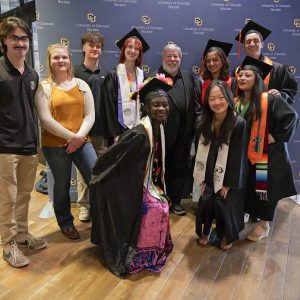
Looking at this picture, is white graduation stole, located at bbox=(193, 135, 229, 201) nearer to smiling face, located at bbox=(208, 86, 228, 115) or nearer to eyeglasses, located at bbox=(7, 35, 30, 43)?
smiling face, located at bbox=(208, 86, 228, 115)

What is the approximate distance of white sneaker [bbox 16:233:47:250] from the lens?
2.75 m

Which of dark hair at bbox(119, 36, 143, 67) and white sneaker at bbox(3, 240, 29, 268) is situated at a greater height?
dark hair at bbox(119, 36, 143, 67)

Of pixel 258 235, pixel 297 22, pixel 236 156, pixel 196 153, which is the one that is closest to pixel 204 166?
pixel 196 153

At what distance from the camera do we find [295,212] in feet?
11.9

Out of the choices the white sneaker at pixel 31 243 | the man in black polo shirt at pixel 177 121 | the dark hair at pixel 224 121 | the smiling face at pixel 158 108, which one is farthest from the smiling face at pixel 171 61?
the white sneaker at pixel 31 243

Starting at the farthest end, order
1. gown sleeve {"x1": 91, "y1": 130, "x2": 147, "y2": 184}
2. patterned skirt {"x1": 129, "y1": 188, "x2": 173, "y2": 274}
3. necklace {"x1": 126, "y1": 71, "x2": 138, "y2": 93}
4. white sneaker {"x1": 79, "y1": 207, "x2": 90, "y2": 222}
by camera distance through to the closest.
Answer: white sneaker {"x1": 79, "y1": 207, "x2": 90, "y2": 222}
necklace {"x1": 126, "y1": 71, "x2": 138, "y2": 93}
patterned skirt {"x1": 129, "y1": 188, "x2": 173, "y2": 274}
gown sleeve {"x1": 91, "y1": 130, "x2": 147, "y2": 184}

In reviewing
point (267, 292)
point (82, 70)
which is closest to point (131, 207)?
point (267, 292)

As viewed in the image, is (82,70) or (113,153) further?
(82,70)

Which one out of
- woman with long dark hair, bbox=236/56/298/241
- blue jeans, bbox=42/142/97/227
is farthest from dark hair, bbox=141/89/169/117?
woman with long dark hair, bbox=236/56/298/241

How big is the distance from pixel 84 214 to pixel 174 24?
7.65ft

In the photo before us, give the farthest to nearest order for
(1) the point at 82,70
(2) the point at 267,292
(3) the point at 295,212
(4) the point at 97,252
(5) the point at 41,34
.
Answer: (3) the point at 295,212 → (5) the point at 41,34 → (1) the point at 82,70 → (4) the point at 97,252 → (2) the point at 267,292

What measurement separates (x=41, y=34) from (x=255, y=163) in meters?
2.56

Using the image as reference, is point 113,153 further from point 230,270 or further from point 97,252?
point 230,270

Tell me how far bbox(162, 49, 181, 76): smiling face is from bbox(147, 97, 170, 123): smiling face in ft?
2.76
